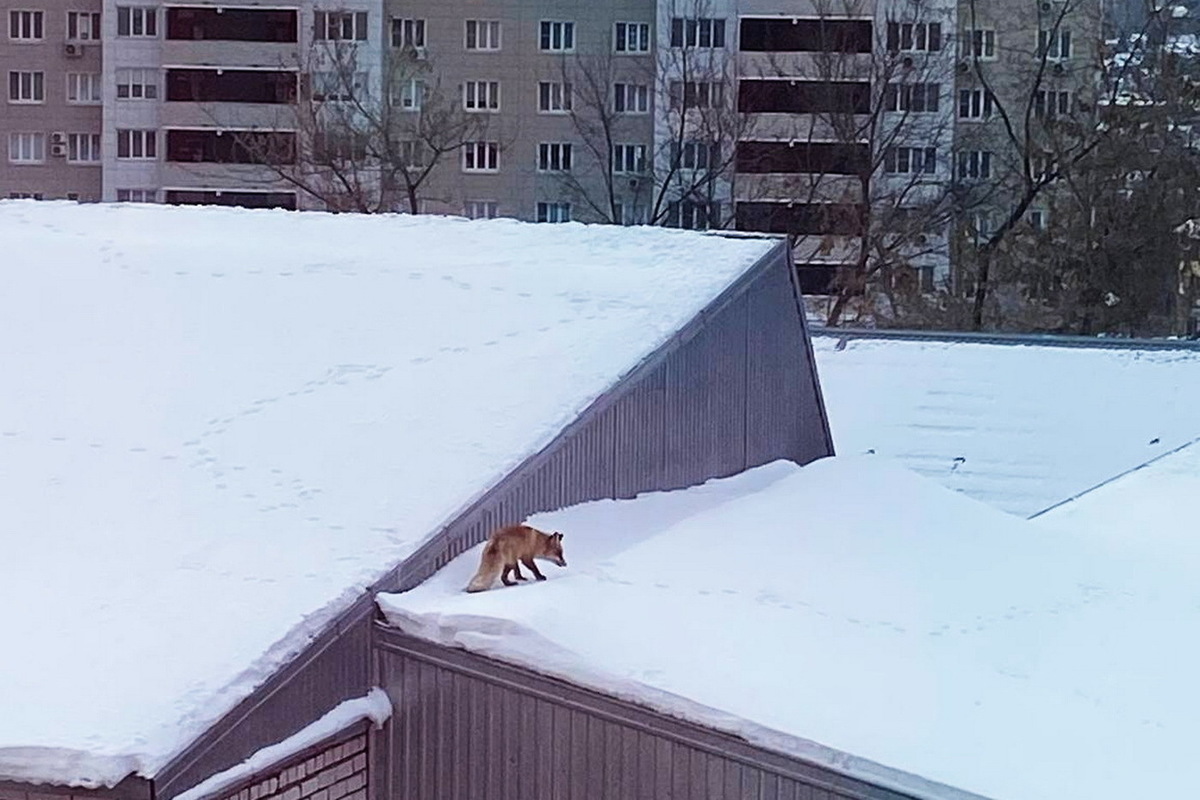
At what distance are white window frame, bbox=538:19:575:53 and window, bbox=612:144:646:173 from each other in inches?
90.9

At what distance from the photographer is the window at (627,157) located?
30453 mm

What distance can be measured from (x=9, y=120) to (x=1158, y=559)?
92.9 ft

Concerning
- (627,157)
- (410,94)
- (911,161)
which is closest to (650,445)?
(911,161)

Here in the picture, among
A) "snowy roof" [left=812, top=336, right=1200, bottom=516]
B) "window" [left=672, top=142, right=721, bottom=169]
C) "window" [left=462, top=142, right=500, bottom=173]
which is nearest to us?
"snowy roof" [left=812, top=336, right=1200, bottom=516]

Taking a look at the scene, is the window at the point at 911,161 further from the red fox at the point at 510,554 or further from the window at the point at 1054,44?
the red fox at the point at 510,554

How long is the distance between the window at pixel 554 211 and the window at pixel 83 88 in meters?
8.75

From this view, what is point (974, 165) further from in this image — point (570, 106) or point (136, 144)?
point (136, 144)

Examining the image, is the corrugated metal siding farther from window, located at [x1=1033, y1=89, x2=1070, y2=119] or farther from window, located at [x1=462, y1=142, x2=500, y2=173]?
window, located at [x1=462, y1=142, x2=500, y2=173]

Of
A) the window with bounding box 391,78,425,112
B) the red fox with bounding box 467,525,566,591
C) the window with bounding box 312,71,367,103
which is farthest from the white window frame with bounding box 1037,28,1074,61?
the red fox with bounding box 467,525,566,591

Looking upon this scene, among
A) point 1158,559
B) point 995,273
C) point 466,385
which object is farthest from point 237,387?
point 995,273

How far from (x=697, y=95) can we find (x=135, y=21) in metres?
10.7

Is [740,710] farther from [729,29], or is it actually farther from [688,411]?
[729,29]

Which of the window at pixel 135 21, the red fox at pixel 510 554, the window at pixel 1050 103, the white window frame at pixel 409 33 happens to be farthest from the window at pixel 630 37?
the red fox at pixel 510 554

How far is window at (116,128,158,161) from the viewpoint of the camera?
31.9 m
